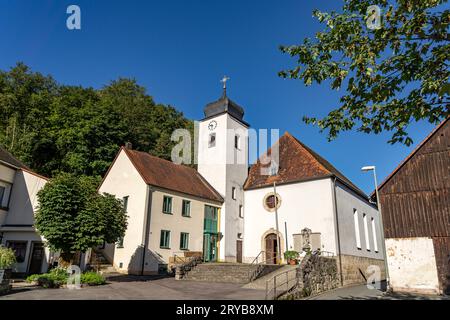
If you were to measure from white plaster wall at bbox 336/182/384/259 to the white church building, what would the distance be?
0.08 meters

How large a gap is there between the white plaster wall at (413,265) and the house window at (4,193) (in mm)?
25973

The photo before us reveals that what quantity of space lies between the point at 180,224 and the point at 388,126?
21166 millimetres

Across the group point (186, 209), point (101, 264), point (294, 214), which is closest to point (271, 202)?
point (294, 214)

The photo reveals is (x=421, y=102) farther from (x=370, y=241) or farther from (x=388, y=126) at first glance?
(x=370, y=241)

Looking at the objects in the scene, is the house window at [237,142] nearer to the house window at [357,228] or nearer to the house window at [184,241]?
the house window at [184,241]

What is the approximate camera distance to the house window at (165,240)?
25.1 metres

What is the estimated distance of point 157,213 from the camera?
25.2 meters

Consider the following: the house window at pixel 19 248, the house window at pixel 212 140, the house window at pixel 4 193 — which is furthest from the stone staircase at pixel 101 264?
the house window at pixel 212 140

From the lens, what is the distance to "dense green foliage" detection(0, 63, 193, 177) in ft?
116

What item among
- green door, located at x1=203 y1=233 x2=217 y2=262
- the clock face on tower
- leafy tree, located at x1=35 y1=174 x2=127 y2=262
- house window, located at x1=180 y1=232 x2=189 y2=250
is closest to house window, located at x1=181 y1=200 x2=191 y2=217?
house window, located at x1=180 y1=232 x2=189 y2=250

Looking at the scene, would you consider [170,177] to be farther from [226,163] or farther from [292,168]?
[292,168]

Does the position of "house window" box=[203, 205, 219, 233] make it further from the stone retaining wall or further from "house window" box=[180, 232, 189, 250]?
the stone retaining wall

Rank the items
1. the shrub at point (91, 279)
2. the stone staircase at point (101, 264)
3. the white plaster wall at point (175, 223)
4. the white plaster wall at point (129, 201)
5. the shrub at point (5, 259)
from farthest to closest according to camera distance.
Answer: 1. the white plaster wall at point (175, 223)
2. the white plaster wall at point (129, 201)
3. the stone staircase at point (101, 264)
4. the shrub at point (91, 279)
5. the shrub at point (5, 259)
